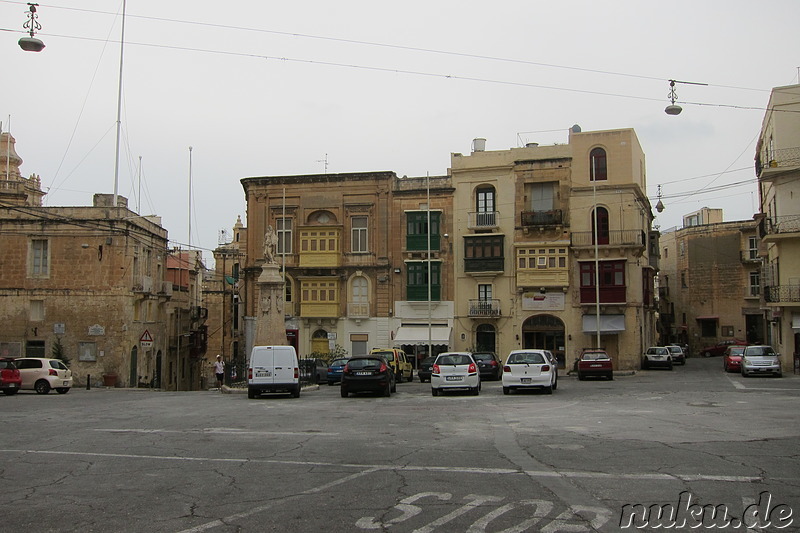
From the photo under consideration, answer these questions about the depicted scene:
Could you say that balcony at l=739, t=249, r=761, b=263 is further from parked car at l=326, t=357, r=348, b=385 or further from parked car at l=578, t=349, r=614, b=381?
parked car at l=326, t=357, r=348, b=385

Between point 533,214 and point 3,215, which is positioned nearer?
point 3,215

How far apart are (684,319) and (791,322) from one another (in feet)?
106

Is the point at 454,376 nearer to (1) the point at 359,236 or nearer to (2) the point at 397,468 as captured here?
(2) the point at 397,468

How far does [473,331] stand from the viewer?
49.4 metres

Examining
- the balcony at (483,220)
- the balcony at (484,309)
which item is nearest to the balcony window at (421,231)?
the balcony at (483,220)

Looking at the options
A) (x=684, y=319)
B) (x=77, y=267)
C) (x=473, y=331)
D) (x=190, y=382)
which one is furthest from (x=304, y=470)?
(x=684, y=319)

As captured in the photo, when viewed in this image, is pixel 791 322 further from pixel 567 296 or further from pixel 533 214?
pixel 533 214

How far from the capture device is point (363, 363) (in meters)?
26.3

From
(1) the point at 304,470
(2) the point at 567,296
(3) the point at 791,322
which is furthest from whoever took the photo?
(2) the point at 567,296

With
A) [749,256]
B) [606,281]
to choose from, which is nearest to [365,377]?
[606,281]

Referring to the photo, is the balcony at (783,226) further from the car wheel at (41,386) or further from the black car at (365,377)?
the car wheel at (41,386)

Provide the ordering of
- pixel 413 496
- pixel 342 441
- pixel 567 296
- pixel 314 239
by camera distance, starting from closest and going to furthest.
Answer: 1. pixel 413 496
2. pixel 342 441
3. pixel 567 296
4. pixel 314 239

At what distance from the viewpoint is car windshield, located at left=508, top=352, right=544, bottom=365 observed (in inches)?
1016

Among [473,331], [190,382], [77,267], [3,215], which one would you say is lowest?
[190,382]
